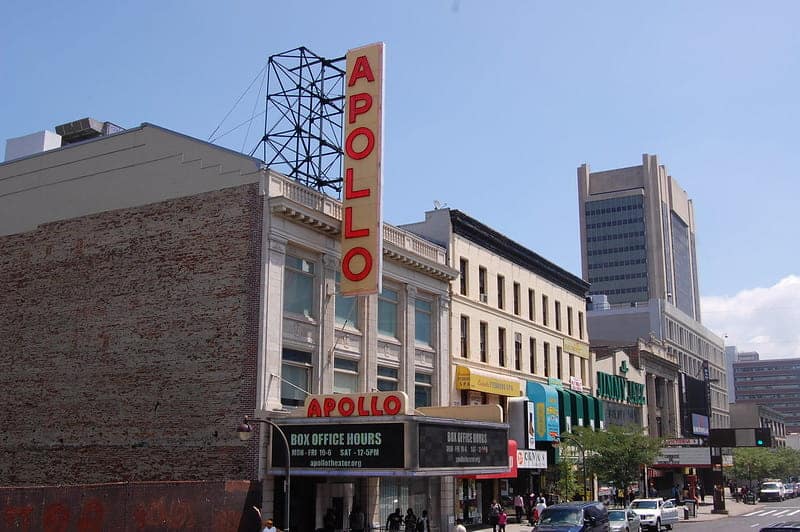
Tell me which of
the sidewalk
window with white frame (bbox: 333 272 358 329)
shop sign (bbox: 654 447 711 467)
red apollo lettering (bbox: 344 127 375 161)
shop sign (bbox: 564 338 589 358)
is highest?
red apollo lettering (bbox: 344 127 375 161)

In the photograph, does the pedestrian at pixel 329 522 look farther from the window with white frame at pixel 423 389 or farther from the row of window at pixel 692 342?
the row of window at pixel 692 342

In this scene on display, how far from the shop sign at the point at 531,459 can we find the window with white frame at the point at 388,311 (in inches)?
415

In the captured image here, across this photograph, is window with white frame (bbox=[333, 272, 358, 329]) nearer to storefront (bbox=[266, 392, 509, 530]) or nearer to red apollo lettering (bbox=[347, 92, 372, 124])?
storefront (bbox=[266, 392, 509, 530])

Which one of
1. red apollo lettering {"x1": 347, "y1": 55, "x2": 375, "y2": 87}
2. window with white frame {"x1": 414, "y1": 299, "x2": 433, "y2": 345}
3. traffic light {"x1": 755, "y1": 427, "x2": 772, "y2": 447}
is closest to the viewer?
red apollo lettering {"x1": 347, "y1": 55, "x2": 375, "y2": 87}

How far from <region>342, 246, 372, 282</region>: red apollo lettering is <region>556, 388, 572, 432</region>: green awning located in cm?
2262

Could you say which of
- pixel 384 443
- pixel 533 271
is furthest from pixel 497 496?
pixel 384 443

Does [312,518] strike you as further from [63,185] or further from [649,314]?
[649,314]

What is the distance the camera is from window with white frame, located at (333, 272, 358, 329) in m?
34.9

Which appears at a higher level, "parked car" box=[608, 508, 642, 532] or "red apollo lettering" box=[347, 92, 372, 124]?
"red apollo lettering" box=[347, 92, 372, 124]

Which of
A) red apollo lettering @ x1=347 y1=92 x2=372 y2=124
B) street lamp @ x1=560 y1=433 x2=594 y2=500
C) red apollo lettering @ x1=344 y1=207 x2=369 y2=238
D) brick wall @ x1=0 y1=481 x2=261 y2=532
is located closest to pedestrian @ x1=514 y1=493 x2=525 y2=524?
street lamp @ x1=560 y1=433 x2=594 y2=500

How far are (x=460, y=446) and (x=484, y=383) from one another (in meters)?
13.2

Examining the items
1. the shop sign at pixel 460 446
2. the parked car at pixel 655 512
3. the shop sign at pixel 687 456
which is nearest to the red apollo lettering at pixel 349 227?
the shop sign at pixel 460 446

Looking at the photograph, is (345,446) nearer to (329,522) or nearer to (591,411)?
(329,522)

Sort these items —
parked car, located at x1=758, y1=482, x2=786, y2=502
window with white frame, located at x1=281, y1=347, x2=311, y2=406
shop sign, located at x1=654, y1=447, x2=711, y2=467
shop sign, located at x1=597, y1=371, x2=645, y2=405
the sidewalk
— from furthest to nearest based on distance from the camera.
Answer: parked car, located at x1=758, y1=482, x2=786, y2=502
shop sign, located at x1=654, y1=447, x2=711, y2=467
shop sign, located at x1=597, y1=371, x2=645, y2=405
the sidewalk
window with white frame, located at x1=281, y1=347, x2=311, y2=406
